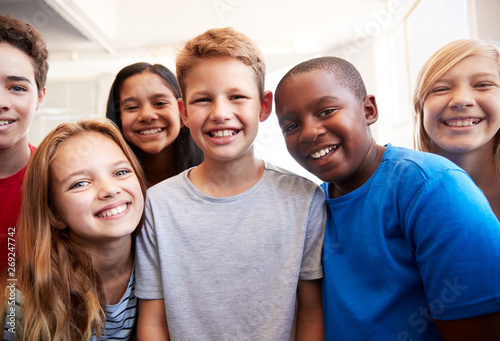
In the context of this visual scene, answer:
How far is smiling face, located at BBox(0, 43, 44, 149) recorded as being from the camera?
1.04 metres

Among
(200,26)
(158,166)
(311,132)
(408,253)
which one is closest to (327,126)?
(311,132)

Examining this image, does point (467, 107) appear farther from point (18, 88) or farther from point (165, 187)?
point (18, 88)

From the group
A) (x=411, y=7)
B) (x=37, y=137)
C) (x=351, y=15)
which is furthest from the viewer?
(x=37, y=137)

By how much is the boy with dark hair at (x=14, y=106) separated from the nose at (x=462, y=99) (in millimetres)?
1209

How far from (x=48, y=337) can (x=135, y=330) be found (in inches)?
8.1

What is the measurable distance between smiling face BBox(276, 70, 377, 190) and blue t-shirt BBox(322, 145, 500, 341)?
5 centimetres

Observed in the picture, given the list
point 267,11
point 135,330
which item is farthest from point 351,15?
point 135,330

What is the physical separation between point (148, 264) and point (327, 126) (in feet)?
1.73

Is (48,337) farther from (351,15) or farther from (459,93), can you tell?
(351,15)

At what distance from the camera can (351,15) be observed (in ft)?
10.1

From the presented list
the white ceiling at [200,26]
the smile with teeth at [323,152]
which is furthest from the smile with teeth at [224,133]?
the white ceiling at [200,26]

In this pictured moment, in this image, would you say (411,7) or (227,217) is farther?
(411,7)

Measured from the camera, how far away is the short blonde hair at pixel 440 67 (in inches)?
36.5

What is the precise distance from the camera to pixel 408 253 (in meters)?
0.69
